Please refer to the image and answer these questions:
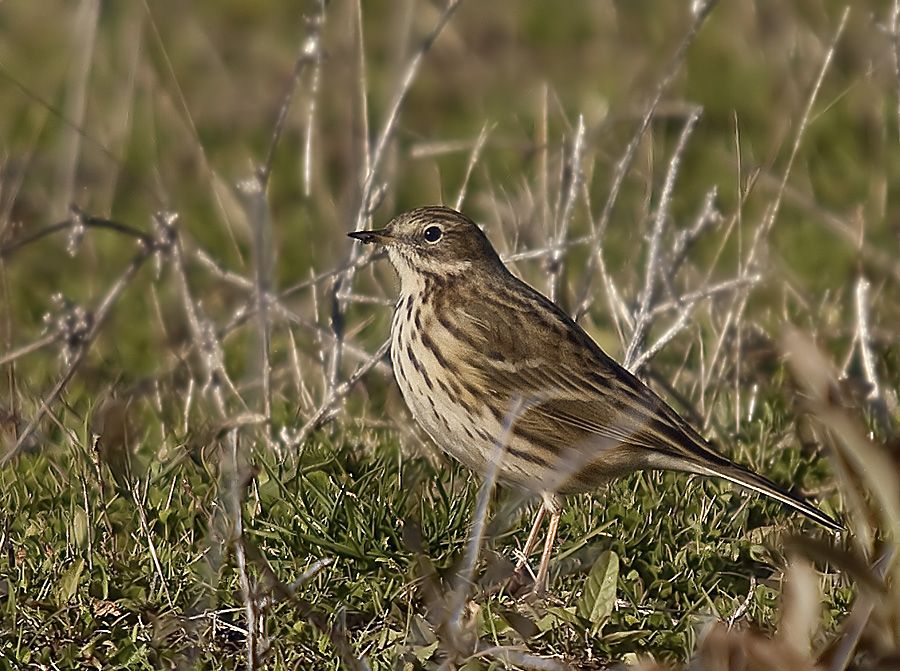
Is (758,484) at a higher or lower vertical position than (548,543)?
higher

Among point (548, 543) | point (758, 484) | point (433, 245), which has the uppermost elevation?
point (433, 245)

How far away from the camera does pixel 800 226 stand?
9406mm

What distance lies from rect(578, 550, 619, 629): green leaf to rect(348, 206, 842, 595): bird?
14.5 inches

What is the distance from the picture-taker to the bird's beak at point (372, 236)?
6.39m

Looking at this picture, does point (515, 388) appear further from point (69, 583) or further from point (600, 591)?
point (69, 583)

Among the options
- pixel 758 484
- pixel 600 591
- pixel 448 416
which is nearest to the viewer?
pixel 600 591

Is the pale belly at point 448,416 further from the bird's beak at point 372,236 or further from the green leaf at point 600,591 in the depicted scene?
the green leaf at point 600,591

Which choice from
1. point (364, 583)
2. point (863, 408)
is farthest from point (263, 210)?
point (863, 408)

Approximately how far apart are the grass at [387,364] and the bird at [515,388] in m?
0.14

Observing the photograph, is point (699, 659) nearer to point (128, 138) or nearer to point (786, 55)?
point (786, 55)

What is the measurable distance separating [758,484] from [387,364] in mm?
2108

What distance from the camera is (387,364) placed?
7.20m

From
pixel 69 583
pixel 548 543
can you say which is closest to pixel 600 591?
pixel 548 543

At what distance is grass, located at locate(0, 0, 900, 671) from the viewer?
490 cm
